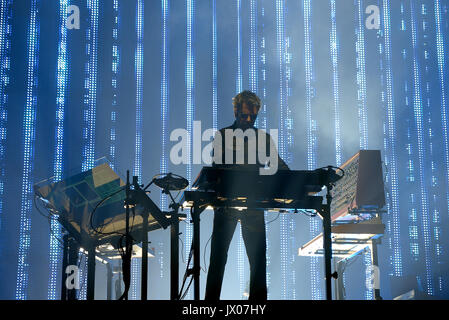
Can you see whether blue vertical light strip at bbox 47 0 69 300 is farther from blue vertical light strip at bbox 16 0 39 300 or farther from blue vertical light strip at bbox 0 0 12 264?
blue vertical light strip at bbox 0 0 12 264

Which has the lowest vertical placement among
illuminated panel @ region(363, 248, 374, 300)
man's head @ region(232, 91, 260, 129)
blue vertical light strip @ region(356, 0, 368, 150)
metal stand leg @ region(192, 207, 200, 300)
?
illuminated panel @ region(363, 248, 374, 300)

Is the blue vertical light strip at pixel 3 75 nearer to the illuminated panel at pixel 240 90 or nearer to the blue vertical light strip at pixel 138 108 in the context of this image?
the blue vertical light strip at pixel 138 108

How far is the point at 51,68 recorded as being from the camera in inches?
300

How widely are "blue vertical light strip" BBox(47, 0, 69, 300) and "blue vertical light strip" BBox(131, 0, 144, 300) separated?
0.99m

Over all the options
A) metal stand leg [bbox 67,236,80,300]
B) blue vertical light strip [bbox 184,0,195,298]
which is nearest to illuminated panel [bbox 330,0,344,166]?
blue vertical light strip [bbox 184,0,195,298]

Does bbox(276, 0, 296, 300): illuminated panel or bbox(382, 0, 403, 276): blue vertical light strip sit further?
bbox(276, 0, 296, 300): illuminated panel

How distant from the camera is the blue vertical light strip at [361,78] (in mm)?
7977

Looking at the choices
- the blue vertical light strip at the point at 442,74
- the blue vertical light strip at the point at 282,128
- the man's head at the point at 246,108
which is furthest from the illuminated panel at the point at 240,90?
the man's head at the point at 246,108

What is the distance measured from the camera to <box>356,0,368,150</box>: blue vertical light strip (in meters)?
7.98

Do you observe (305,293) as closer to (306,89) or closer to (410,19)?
(306,89)

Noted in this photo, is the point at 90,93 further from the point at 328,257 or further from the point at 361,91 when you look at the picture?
the point at 328,257

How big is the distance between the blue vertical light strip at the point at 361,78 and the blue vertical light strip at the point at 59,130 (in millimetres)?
4184
